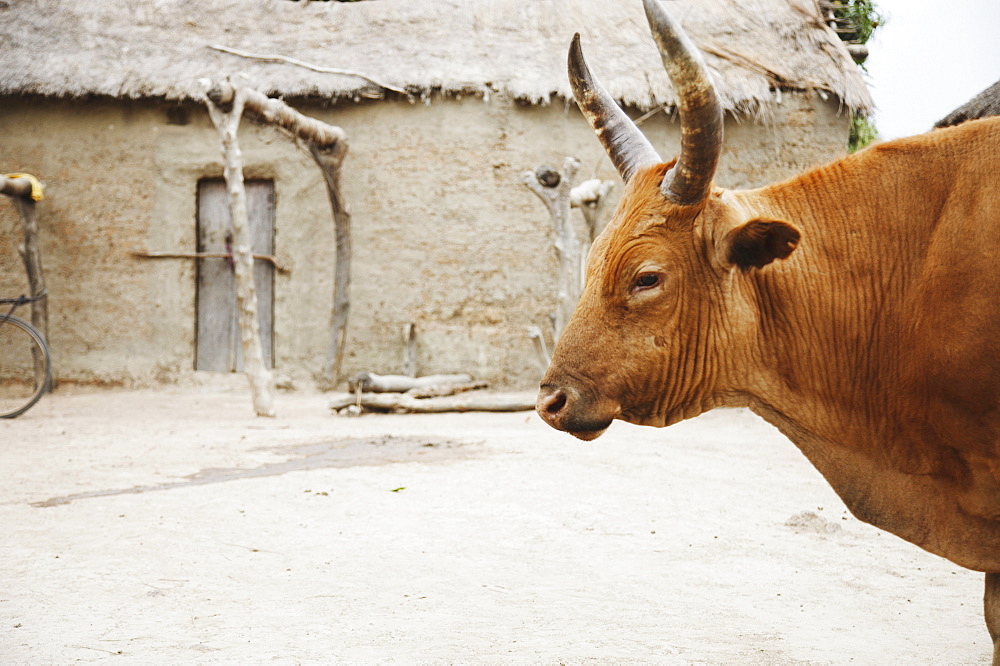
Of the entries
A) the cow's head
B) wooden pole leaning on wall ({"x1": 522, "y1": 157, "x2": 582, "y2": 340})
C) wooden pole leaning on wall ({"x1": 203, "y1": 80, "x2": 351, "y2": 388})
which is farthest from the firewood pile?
the cow's head

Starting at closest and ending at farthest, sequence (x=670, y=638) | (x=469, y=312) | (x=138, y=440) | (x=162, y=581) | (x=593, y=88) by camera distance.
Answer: (x=593, y=88)
(x=670, y=638)
(x=162, y=581)
(x=138, y=440)
(x=469, y=312)

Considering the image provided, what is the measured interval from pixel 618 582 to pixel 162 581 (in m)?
1.91

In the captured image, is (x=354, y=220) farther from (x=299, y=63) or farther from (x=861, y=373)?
(x=861, y=373)

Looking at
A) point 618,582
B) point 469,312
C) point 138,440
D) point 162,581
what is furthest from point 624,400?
point 469,312

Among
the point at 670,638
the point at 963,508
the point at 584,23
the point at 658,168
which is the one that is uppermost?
the point at 584,23

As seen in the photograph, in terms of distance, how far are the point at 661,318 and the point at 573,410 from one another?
36cm

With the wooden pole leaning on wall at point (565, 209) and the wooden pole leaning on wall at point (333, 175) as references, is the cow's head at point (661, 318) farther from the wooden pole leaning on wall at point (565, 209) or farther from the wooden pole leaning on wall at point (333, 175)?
the wooden pole leaning on wall at point (333, 175)

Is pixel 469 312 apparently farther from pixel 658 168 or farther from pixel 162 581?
pixel 658 168

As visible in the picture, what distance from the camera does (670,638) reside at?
318 cm

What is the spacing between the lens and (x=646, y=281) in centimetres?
256

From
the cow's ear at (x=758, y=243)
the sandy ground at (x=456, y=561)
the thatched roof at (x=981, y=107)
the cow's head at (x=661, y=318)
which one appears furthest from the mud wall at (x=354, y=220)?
the cow's ear at (x=758, y=243)

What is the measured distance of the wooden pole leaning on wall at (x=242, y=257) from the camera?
9.02m

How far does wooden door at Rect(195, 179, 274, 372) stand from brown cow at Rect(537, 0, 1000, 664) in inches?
388

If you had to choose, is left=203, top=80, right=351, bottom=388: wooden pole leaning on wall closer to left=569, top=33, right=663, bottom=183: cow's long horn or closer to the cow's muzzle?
left=569, top=33, right=663, bottom=183: cow's long horn
